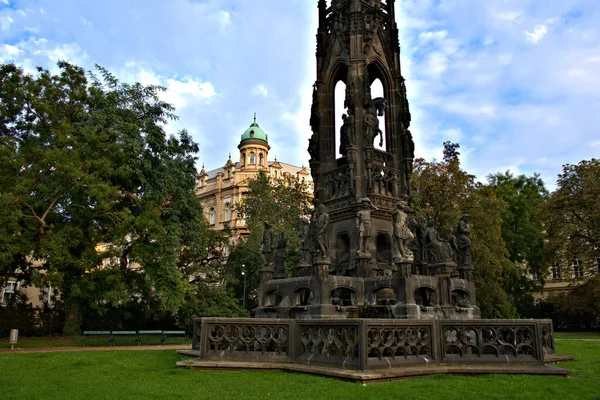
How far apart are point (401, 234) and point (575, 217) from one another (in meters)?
30.6

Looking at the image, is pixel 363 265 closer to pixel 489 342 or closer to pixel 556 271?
pixel 489 342

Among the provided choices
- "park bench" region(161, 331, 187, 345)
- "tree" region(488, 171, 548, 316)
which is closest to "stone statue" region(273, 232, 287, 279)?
"park bench" region(161, 331, 187, 345)

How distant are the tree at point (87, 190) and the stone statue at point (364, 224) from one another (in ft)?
39.8

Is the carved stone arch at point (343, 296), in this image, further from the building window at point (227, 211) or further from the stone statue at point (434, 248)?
the building window at point (227, 211)

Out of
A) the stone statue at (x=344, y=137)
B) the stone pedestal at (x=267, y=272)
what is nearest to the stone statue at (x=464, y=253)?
the stone statue at (x=344, y=137)

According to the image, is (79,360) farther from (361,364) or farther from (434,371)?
(434,371)

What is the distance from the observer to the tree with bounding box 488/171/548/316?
43.0 meters

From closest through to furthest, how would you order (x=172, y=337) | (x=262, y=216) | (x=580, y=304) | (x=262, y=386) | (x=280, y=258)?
(x=262, y=386), (x=280, y=258), (x=172, y=337), (x=580, y=304), (x=262, y=216)

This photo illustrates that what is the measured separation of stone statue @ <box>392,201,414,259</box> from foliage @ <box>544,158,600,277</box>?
28336 mm

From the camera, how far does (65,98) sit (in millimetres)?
24250

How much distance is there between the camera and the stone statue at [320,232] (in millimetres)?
11617

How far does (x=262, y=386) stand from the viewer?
24.9 feet

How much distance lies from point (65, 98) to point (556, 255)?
3421cm

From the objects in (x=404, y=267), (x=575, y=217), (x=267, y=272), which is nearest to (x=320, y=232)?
(x=404, y=267)
